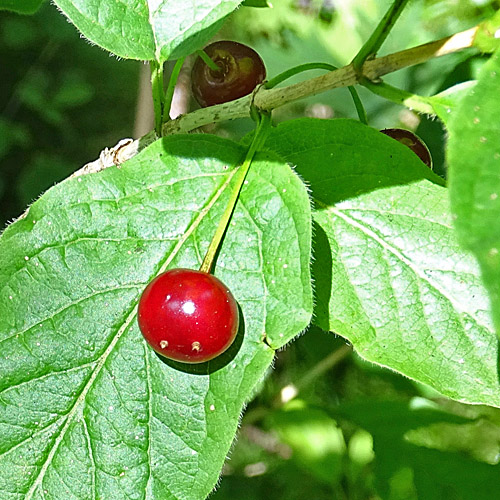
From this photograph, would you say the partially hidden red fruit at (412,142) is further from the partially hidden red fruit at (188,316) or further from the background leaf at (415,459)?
the background leaf at (415,459)

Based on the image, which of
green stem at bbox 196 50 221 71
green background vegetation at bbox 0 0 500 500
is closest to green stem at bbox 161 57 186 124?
green stem at bbox 196 50 221 71

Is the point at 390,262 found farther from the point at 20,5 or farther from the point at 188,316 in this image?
the point at 20,5

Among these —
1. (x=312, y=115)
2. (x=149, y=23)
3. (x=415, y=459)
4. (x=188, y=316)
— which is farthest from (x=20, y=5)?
(x=415, y=459)

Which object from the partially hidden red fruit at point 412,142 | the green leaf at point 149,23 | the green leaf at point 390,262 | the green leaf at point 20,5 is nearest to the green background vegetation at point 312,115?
the partially hidden red fruit at point 412,142

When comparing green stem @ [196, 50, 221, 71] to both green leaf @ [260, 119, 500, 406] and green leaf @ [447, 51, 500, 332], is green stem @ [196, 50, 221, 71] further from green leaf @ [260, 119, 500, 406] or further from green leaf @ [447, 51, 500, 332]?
green leaf @ [447, 51, 500, 332]

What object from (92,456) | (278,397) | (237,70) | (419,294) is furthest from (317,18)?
(92,456)

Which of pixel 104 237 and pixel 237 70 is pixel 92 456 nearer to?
→ pixel 104 237
